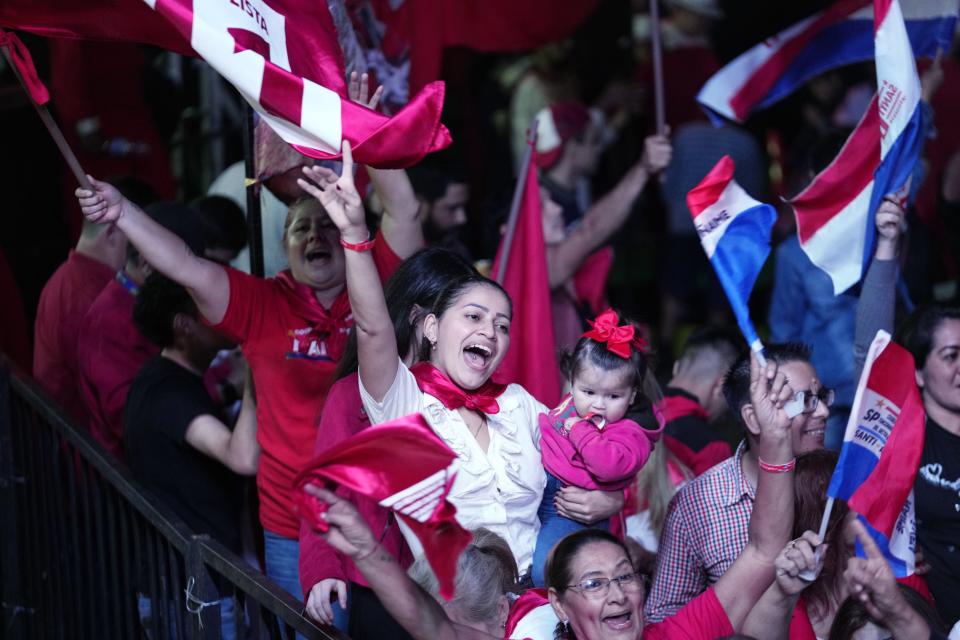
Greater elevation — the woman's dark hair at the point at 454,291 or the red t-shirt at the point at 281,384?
the woman's dark hair at the point at 454,291

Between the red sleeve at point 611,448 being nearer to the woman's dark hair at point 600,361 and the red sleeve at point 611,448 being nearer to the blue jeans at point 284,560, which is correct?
the woman's dark hair at point 600,361

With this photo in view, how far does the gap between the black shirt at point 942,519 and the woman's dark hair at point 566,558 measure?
5.00 feet

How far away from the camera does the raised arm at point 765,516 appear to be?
135 inches

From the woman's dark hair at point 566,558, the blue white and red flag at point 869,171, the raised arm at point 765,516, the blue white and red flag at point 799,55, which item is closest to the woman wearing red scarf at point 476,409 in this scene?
the woman's dark hair at point 566,558

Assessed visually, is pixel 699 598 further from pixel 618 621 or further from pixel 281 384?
pixel 281 384

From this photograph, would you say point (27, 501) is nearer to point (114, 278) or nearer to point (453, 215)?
point (114, 278)

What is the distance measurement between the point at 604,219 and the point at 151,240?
7.66 ft

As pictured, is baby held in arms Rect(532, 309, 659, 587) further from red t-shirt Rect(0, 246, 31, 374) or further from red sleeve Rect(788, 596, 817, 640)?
red t-shirt Rect(0, 246, 31, 374)

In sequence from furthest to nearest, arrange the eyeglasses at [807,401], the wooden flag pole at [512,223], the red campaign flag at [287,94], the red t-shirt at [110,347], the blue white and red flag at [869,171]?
the wooden flag pole at [512,223], the red t-shirt at [110,347], the blue white and red flag at [869,171], the eyeglasses at [807,401], the red campaign flag at [287,94]

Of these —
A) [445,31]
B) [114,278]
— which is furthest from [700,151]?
[114,278]

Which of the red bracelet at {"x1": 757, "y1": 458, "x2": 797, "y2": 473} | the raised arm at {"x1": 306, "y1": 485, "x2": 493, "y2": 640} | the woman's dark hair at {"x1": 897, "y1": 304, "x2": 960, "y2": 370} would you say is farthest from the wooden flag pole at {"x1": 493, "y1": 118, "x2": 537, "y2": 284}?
the raised arm at {"x1": 306, "y1": 485, "x2": 493, "y2": 640}

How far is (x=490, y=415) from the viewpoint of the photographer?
3.88m

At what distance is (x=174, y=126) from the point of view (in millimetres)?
8500

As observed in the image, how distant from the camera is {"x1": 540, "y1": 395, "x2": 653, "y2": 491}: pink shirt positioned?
3867 mm
